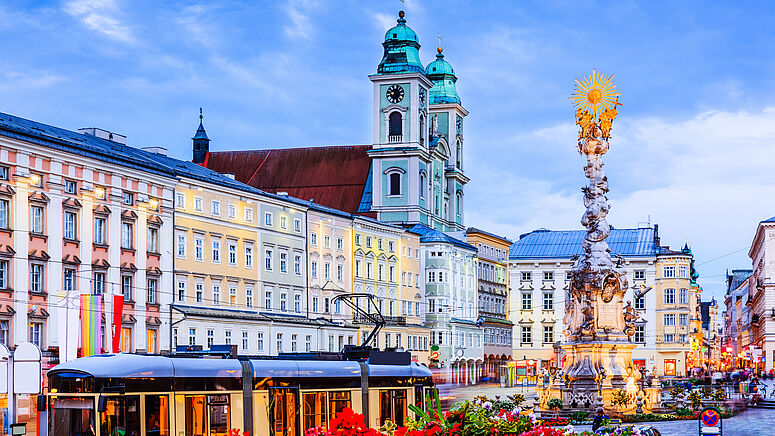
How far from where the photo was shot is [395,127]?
12100 cm

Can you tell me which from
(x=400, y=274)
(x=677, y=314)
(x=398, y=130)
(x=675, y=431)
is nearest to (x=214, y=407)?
(x=675, y=431)

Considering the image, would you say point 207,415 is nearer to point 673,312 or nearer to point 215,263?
point 215,263

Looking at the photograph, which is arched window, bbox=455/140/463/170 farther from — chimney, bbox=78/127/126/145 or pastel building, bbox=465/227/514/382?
chimney, bbox=78/127/126/145

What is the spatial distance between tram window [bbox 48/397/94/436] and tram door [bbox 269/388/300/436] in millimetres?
5906

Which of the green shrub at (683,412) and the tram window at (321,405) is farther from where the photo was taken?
the green shrub at (683,412)

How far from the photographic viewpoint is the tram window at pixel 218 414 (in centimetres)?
3119

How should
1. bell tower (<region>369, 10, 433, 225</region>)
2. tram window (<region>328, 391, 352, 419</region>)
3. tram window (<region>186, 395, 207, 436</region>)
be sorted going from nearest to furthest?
1. tram window (<region>186, 395, 207, 436</region>)
2. tram window (<region>328, 391, 352, 419</region>)
3. bell tower (<region>369, 10, 433, 225</region>)

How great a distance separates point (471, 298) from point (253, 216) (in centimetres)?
4917

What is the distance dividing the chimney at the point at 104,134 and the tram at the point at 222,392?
1548 inches

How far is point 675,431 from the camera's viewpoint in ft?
145

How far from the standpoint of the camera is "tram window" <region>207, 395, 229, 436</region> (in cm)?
3119

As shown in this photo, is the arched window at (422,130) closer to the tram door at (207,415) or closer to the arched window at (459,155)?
the arched window at (459,155)

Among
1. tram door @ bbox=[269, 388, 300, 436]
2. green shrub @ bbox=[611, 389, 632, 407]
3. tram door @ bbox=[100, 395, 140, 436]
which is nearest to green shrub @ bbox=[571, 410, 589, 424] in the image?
green shrub @ bbox=[611, 389, 632, 407]

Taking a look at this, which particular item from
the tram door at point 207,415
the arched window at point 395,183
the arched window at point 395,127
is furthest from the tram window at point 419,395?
the arched window at point 395,127
